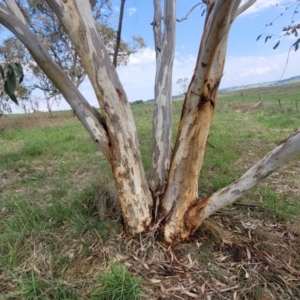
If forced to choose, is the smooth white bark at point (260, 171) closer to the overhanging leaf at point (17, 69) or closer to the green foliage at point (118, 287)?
the green foliage at point (118, 287)

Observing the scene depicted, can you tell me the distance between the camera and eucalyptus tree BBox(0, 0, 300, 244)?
4.97 ft

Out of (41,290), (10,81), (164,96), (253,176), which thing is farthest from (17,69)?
(253,176)

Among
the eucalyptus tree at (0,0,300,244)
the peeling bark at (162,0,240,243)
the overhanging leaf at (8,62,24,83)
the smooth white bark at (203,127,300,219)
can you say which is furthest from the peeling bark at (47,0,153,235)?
the smooth white bark at (203,127,300,219)

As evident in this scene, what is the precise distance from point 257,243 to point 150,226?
83cm

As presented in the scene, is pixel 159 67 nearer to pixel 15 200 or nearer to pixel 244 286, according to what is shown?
pixel 244 286

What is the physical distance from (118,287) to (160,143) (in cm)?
114

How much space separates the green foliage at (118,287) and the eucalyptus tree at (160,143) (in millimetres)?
415

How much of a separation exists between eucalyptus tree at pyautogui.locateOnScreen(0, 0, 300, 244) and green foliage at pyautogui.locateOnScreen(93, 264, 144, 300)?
42cm

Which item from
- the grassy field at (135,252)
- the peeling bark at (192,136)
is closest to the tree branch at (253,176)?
the peeling bark at (192,136)

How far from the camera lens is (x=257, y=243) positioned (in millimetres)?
1874

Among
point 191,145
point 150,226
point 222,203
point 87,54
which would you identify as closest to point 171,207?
point 150,226

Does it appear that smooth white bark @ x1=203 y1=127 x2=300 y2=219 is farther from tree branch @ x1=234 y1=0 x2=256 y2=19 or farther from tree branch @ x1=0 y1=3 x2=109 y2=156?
tree branch @ x1=234 y1=0 x2=256 y2=19

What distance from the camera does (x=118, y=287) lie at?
58.5 inches

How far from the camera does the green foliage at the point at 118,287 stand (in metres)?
1.47
